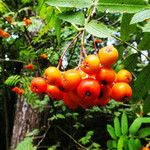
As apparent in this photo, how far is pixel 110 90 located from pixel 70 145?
4123 millimetres

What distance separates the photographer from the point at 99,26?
1.15 meters

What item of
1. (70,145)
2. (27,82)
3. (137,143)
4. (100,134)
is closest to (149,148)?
(137,143)

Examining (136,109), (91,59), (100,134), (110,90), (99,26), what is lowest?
(100,134)

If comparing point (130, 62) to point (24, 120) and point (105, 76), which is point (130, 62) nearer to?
point (105, 76)

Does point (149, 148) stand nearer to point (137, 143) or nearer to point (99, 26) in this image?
point (137, 143)

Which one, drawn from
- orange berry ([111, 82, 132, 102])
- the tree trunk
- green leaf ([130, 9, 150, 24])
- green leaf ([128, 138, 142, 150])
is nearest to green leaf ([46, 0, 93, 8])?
green leaf ([130, 9, 150, 24])

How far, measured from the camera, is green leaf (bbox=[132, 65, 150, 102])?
1.49 metres

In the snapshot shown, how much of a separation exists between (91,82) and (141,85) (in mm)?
479

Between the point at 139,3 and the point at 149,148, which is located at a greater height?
the point at 139,3

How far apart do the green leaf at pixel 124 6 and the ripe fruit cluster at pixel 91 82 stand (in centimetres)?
13

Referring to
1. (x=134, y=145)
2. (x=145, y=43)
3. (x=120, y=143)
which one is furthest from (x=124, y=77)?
(x=120, y=143)

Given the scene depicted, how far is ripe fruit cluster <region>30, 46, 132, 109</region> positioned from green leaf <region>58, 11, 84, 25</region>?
130 millimetres

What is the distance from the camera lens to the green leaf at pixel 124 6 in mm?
1139

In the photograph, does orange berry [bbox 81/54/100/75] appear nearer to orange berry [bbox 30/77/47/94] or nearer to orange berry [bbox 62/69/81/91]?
orange berry [bbox 62/69/81/91]
